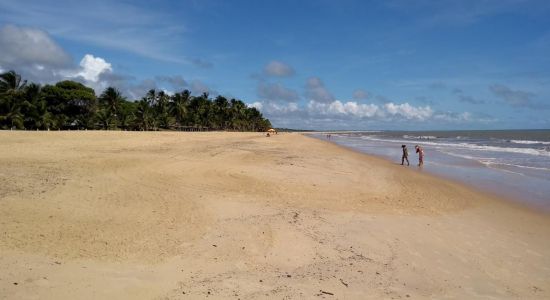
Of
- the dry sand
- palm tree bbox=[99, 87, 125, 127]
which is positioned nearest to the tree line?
palm tree bbox=[99, 87, 125, 127]

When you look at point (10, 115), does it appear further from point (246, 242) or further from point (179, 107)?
point (246, 242)

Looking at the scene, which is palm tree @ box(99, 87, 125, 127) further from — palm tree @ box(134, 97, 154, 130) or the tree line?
palm tree @ box(134, 97, 154, 130)

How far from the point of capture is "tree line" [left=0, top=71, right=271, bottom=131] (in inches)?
1944

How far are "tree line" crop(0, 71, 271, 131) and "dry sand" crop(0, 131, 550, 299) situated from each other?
43.2 m

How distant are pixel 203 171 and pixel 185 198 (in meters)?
5.08

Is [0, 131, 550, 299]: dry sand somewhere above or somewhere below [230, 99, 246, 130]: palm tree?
below

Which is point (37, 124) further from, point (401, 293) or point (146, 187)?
point (401, 293)

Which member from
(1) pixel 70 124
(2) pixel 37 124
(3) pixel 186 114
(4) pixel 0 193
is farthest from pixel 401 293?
(3) pixel 186 114

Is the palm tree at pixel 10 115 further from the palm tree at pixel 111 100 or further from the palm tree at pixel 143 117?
the palm tree at pixel 143 117

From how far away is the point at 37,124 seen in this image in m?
50.0

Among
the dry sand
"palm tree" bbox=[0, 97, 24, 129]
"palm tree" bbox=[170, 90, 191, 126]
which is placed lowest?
the dry sand

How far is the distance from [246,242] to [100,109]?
64402 mm

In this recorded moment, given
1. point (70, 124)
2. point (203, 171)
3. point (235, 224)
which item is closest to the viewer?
point (235, 224)

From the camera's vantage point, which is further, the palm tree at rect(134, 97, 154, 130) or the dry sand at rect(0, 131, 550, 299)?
the palm tree at rect(134, 97, 154, 130)
